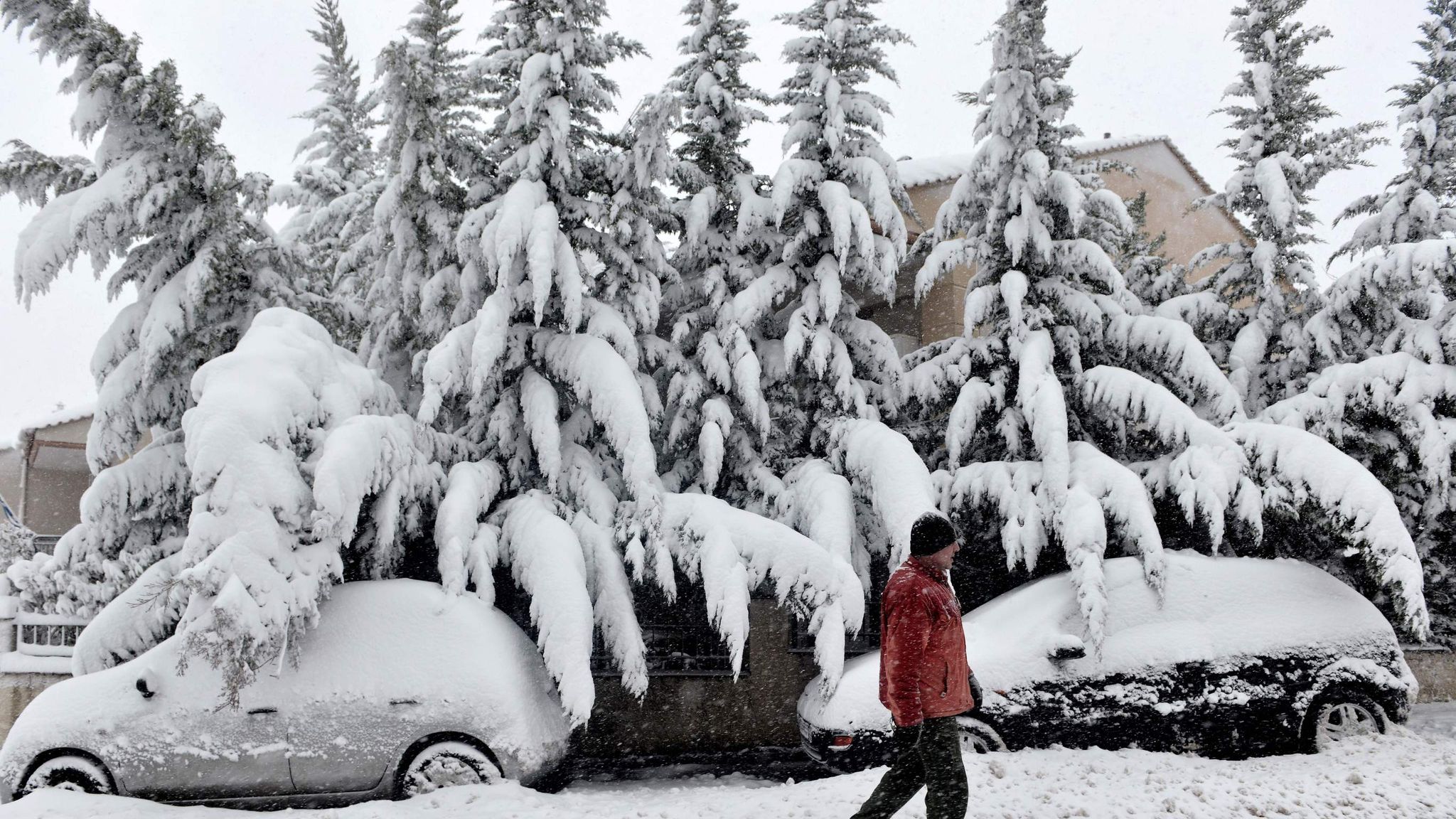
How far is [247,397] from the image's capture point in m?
6.62

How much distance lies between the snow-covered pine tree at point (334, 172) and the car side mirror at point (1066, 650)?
9543mm

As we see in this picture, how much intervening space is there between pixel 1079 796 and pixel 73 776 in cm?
706

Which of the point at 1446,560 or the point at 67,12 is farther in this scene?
the point at 1446,560

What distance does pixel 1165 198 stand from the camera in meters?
18.3

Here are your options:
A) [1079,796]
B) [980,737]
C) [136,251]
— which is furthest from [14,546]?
[1079,796]

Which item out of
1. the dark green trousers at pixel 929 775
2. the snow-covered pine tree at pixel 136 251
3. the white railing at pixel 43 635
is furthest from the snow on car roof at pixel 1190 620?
the white railing at pixel 43 635

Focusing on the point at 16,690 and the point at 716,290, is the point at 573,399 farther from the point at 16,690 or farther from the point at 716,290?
the point at 16,690

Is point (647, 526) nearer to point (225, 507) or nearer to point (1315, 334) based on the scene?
point (225, 507)

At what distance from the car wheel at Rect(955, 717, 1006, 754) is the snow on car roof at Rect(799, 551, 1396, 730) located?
29 centimetres

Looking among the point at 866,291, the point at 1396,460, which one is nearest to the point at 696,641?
the point at 866,291

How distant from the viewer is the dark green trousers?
407 centimetres

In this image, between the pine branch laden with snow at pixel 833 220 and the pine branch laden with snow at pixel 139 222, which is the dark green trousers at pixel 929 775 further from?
the pine branch laden with snow at pixel 139 222

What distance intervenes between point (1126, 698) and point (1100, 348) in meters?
4.61

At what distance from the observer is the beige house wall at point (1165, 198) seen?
15391 mm
